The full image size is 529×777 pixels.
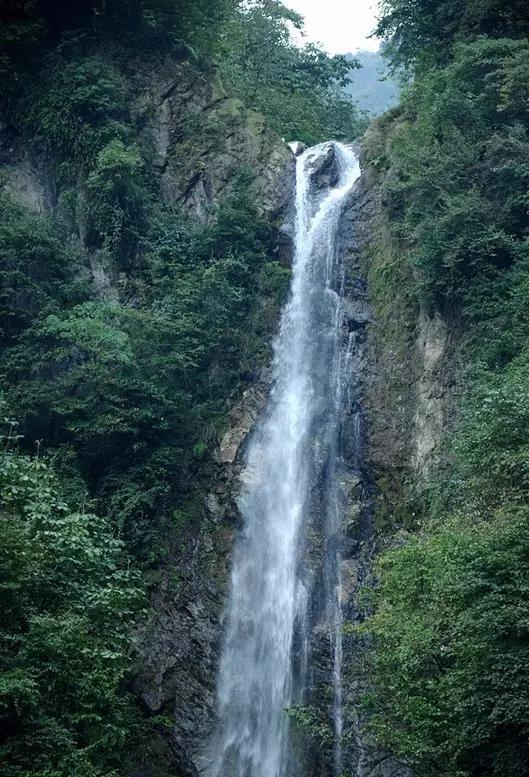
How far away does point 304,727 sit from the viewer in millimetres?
11875

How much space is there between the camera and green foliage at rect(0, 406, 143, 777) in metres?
7.78

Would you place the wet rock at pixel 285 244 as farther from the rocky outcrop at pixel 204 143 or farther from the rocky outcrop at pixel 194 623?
the rocky outcrop at pixel 194 623

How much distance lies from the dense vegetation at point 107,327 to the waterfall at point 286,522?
0.90 meters

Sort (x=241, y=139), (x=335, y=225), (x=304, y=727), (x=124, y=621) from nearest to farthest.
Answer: (x=124, y=621)
(x=304, y=727)
(x=335, y=225)
(x=241, y=139)

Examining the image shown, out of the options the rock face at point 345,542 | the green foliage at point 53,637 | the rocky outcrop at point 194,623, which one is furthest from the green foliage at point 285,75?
the green foliage at point 53,637

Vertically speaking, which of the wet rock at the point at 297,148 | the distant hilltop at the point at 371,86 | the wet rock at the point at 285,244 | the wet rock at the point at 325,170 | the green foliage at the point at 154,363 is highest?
the distant hilltop at the point at 371,86

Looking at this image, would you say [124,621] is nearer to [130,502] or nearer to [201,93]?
[130,502]

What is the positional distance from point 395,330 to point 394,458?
9.49 feet

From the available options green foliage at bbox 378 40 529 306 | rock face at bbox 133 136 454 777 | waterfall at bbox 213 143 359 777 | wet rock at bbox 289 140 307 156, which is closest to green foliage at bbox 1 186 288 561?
rock face at bbox 133 136 454 777

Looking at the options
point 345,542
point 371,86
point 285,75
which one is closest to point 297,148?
point 285,75

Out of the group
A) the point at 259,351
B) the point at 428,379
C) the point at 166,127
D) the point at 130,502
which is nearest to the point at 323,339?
the point at 259,351

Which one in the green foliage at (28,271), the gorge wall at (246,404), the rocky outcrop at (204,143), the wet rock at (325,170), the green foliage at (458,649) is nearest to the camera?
the green foliage at (458,649)

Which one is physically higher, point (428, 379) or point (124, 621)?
point (428, 379)

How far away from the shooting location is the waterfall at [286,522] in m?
12.6
